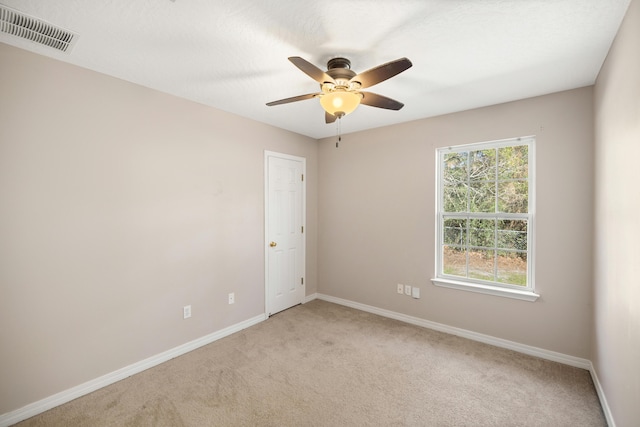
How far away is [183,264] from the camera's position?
9.43 feet

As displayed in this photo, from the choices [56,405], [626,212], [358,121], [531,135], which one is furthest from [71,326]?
[531,135]

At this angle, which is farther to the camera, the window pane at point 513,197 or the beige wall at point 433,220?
the window pane at point 513,197

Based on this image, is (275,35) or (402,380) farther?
(402,380)

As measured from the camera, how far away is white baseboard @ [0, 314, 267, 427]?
1944mm

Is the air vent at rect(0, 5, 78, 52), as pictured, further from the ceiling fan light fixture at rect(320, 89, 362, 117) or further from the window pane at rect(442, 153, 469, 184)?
the window pane at rect(442, 153, 469, 184)

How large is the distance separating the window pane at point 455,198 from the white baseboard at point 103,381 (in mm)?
2926

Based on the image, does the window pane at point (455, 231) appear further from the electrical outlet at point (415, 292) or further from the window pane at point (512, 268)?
the electrical outlet at point (415, 292)

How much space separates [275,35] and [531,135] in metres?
2.59

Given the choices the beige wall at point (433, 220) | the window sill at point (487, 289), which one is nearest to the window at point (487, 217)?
the window sill at point (487, 289)

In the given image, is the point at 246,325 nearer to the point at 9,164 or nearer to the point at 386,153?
the point at 9,164

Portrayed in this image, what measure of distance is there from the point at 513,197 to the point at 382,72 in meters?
2.18

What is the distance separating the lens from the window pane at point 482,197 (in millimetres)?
3090

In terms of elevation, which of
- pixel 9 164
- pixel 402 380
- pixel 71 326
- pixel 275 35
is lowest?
pixel 402 380

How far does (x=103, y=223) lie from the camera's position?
233 centimetres
